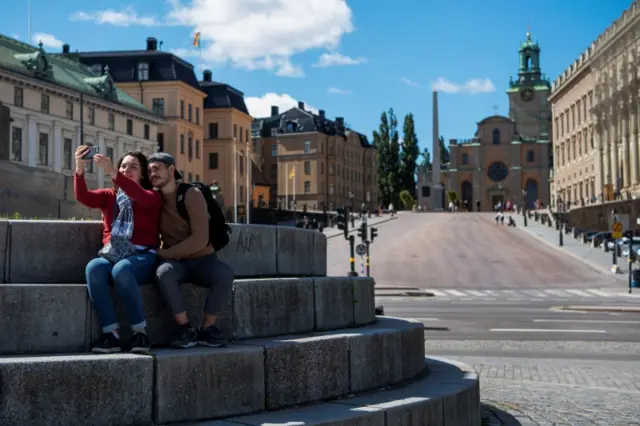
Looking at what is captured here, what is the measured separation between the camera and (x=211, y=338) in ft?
19.2

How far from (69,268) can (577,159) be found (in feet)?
294

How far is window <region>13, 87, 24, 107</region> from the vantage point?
151 feet

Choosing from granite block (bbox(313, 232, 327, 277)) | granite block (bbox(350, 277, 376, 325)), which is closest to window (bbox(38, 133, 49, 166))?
granite block (bbox(313, 232, 327, 277))

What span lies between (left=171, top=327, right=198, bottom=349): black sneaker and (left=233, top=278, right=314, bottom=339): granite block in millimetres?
571

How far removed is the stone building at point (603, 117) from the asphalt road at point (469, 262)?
13506 mm

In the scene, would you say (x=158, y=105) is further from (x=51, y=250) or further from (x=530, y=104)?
(x=530, y=104)

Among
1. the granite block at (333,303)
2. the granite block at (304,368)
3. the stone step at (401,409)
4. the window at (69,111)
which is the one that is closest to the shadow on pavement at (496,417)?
the stone step at (401,409)

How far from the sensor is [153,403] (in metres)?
5.29

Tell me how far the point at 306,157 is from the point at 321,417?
106m

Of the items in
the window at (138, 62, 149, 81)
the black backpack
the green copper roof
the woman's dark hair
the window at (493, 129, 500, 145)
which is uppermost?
the window at (493, 129, 500, 145)

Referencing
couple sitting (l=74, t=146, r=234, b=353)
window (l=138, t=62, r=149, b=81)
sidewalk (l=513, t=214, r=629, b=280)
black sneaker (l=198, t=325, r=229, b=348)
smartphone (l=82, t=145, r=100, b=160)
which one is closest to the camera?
couple sitting (l=74, t=146, r=234, b=353)

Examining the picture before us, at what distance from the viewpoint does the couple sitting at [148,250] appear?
5562mm

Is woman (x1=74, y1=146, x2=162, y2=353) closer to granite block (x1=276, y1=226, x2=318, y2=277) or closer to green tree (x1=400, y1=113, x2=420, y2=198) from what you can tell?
granite block (x1=276, y1=226, x2=318, y2=277)

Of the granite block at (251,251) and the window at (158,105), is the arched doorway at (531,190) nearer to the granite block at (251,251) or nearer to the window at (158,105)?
the window at (158,105)
